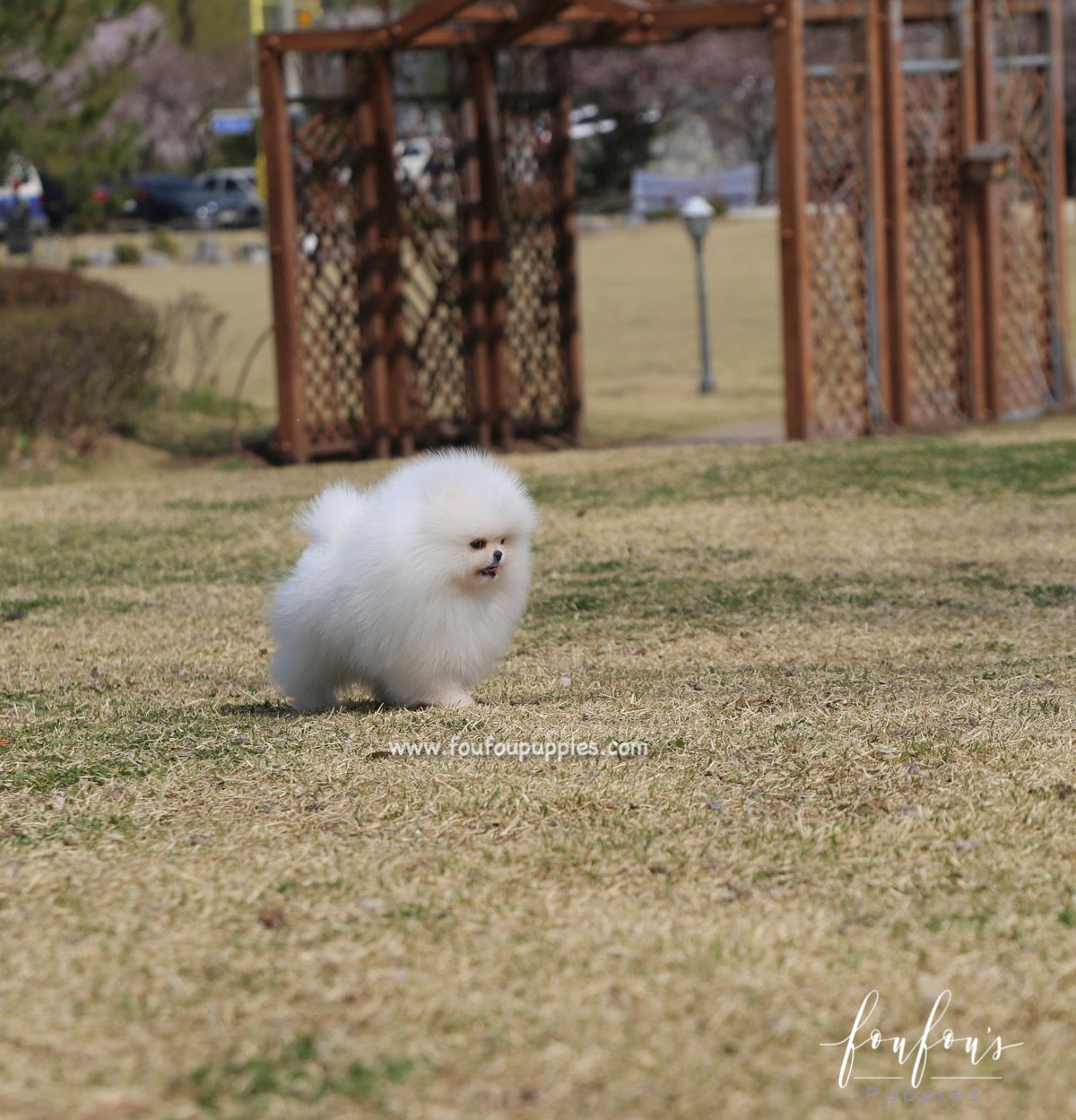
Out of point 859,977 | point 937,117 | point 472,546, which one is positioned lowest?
point 859,977

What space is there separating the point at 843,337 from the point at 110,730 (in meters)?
8.25

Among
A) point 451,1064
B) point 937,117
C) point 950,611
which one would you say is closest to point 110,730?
point 451,1064

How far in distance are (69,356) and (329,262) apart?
6.52ft

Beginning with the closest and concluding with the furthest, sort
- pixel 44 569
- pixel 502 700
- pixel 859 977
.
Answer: pixel 859 977
pixel 502 700
pixel 44 569

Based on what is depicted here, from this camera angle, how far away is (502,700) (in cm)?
552

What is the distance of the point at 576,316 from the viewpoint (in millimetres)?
13422

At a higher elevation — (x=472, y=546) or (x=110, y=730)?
(x=472, y=546)

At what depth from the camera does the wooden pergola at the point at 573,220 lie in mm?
12036

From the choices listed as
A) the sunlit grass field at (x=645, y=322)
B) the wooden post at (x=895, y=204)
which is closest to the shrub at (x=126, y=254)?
the sunlit grass field at (x=645, y=322)

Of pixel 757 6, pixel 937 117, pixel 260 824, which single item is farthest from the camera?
pixel 937 117

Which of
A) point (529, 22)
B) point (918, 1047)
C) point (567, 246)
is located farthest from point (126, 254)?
point (918, 1047)

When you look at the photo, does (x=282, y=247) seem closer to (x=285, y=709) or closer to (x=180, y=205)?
(x=285, y=709)

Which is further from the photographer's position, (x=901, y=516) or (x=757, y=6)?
(x=757, y=6)

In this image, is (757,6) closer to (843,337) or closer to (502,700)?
(843,337)
